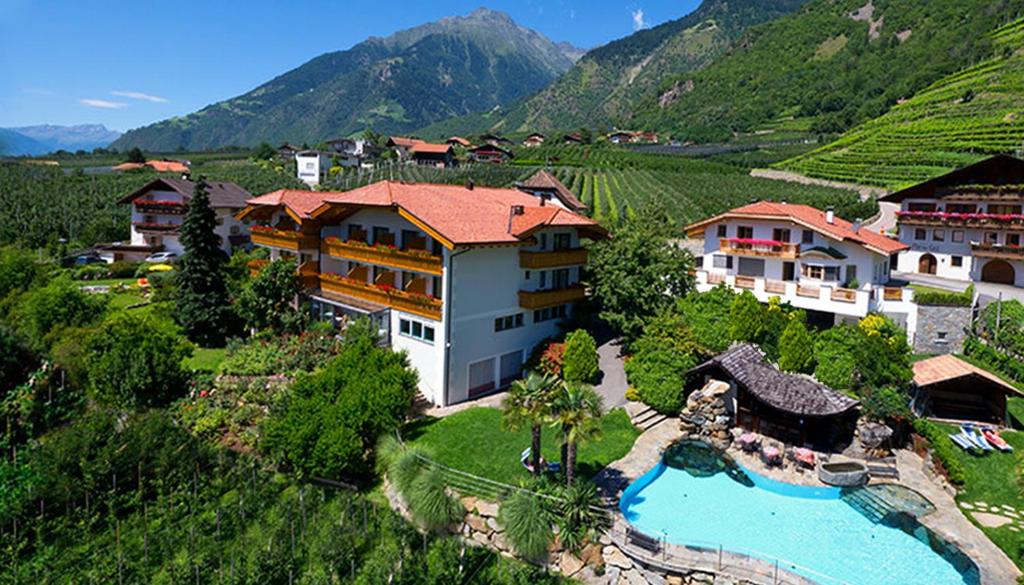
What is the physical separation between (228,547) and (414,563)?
5926 millimetres

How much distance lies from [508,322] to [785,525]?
1628 centimetres

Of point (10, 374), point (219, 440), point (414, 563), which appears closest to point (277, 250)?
point (10, 374)

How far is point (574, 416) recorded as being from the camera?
1784cm

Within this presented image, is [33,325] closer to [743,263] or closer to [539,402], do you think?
[539,402]

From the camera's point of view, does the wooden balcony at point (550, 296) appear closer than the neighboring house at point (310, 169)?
Yes

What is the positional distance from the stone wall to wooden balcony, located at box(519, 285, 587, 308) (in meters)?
17.7

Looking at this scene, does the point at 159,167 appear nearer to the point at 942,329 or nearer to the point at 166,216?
the point at 166,216

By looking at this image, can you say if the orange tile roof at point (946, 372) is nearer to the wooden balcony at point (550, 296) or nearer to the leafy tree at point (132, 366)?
the wooden balcony at point (550, 296)

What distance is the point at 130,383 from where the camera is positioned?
2502 centimetres

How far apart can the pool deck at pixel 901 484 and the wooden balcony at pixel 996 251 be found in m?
23.2

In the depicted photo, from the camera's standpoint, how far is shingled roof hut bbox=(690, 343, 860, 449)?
2295cm

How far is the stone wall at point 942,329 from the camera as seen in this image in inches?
1231

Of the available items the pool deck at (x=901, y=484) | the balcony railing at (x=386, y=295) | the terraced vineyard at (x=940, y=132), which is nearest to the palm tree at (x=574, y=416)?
the pool deck at (x=901, y=484)

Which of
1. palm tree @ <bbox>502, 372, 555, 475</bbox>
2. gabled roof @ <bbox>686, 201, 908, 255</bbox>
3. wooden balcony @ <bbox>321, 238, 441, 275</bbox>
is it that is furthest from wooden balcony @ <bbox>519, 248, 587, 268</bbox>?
palm tree @ <bbox>502, 372, 555, 475</bbox>
